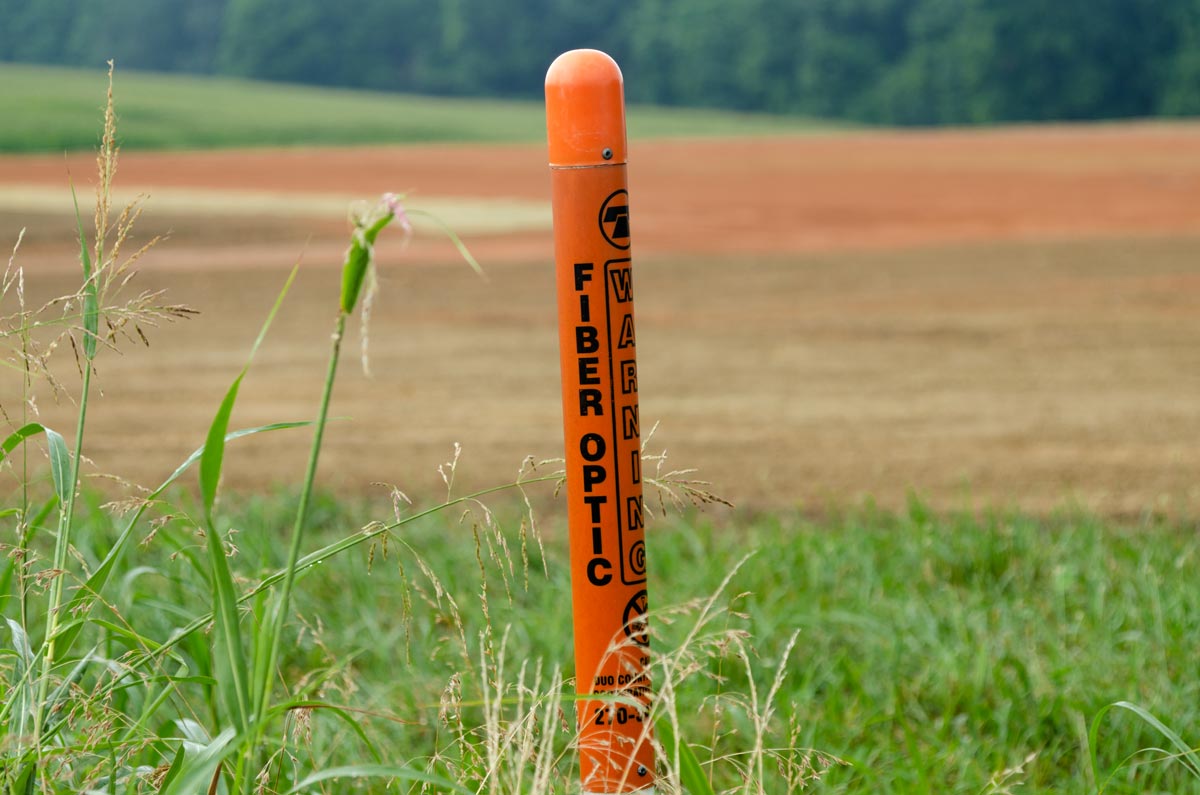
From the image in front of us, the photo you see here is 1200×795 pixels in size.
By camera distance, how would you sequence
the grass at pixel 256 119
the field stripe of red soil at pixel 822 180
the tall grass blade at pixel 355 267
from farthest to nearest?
the grass at pixel 256 119
the field stripe of red soil at pixel 822 180
the tall grass blade at pixel 355 267

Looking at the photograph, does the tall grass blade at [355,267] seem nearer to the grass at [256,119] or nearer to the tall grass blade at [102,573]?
the tall grass blade at [102,573]

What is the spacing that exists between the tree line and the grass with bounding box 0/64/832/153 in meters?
4.56

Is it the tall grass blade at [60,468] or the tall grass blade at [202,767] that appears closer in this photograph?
the tall grass blade at [202,767]

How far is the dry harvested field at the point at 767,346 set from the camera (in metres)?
6.21

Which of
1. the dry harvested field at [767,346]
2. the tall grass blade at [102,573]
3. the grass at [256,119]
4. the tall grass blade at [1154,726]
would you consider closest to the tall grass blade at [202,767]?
the tall grass blade at [102,573]

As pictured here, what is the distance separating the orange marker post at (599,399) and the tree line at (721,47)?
56135mm

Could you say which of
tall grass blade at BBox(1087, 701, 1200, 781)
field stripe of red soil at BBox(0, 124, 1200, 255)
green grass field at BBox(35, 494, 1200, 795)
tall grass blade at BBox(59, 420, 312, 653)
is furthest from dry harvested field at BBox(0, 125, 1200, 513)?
tall grass blade at BBox(1087, 701, 1200, 781)

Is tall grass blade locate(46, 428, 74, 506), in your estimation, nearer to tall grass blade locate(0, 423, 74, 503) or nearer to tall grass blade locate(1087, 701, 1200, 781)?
tall grass blade locate(0, 423, 74, 503)

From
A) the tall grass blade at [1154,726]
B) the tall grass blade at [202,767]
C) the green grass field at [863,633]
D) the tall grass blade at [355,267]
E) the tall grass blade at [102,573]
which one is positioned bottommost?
the green grass field at [863,633]

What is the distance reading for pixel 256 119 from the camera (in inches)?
1752

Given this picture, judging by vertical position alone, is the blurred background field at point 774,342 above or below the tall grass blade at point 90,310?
below

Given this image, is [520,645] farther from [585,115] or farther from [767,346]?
[767,346]

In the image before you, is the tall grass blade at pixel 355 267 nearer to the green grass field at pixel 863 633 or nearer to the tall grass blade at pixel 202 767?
the tall grass blade at pixel 202 767

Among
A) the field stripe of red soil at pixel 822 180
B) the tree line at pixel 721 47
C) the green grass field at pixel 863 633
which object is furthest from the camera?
the tree line at pixel 721 47
